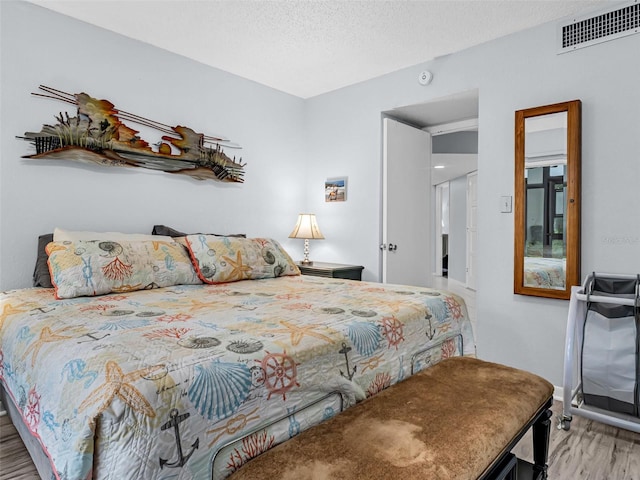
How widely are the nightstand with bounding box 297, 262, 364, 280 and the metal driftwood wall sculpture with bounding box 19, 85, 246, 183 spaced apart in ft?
3.70

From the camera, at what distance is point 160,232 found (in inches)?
116

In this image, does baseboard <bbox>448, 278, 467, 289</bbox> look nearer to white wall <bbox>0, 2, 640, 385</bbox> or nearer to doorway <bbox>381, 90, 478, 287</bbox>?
doorway <bbox>381, 90, 478, 287</bbox>

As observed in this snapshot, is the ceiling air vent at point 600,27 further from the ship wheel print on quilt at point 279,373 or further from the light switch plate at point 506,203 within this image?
the ship wheel print on quilt at point 279,373

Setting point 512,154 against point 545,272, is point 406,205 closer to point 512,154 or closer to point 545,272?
point 512,154

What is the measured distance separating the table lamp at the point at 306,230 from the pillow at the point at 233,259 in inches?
36.6

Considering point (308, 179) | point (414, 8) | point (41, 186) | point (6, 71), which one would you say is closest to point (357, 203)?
point (308, 179)

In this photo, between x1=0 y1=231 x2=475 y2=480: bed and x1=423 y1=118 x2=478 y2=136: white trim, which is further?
x1=423 y1=118 x2=478 y2=136: white trim

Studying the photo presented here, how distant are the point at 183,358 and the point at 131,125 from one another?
2.42 m

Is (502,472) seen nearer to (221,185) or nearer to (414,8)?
(414,8)

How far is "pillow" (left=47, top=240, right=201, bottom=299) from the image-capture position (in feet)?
6.73

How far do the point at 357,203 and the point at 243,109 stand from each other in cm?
143

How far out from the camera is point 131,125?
2.92 meters

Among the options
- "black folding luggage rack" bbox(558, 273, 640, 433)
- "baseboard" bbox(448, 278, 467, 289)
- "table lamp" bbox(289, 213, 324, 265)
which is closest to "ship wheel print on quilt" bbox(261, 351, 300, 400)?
"black folding luggage rack" bbox(558, 273, 640, 433)

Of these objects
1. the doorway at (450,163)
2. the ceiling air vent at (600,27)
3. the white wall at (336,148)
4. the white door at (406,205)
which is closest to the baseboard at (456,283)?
the doorway at (450,163)
